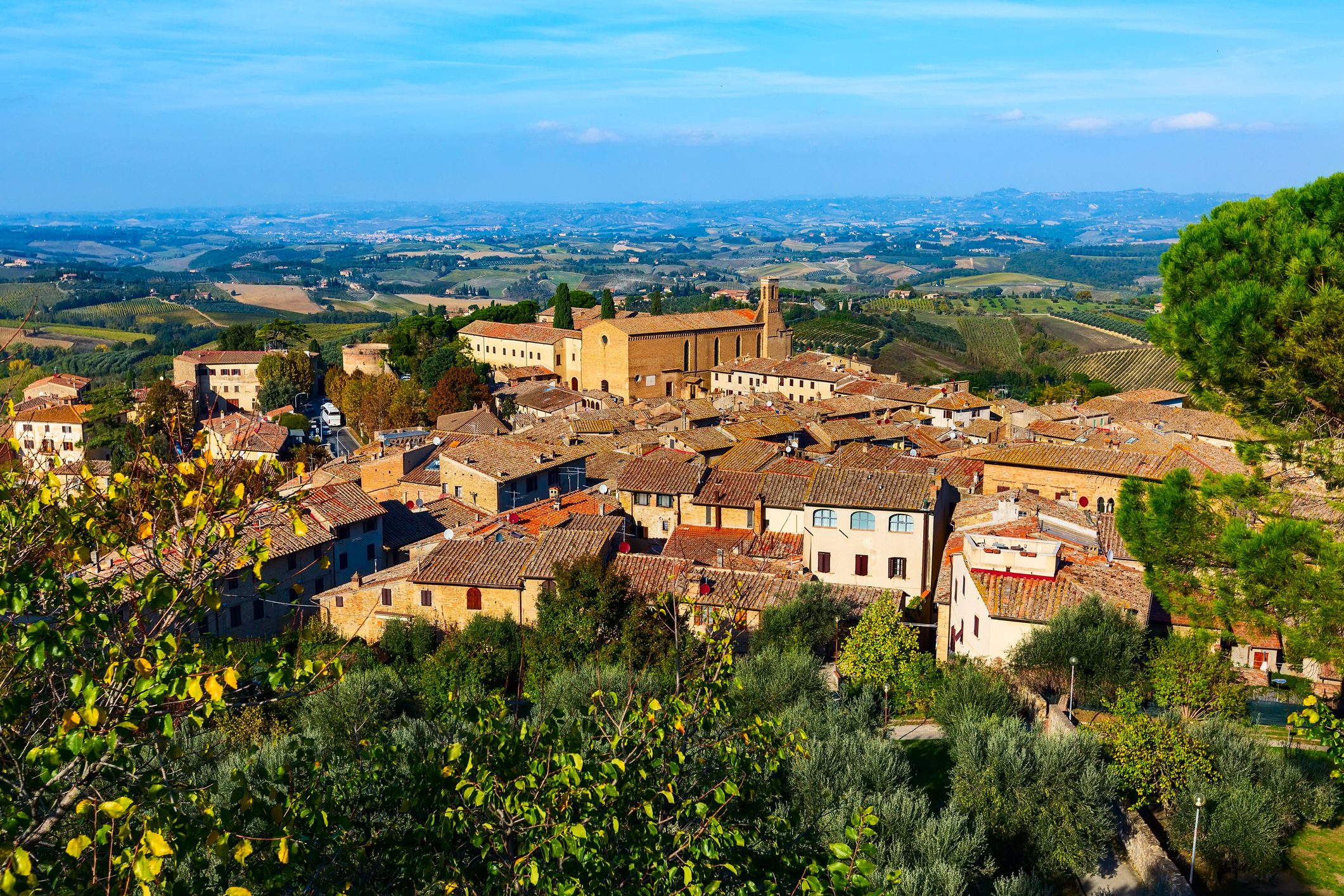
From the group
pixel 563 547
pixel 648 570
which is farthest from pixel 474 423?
pixel 648 570

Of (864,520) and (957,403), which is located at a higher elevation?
(864,520)

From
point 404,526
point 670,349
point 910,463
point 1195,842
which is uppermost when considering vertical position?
point 670,349

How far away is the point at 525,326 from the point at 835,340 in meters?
30.4

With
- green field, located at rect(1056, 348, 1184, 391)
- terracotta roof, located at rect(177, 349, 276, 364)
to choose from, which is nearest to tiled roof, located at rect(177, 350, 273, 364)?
terracotta roof, located at rect(177, 349, 276, 364)

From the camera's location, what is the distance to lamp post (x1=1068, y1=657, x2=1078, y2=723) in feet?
51.4

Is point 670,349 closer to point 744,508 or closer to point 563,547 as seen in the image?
point 744,508

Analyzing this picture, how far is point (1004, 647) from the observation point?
16.9 metres

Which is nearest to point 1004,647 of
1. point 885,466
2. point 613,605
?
point 613,605

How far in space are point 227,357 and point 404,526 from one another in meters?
40.1

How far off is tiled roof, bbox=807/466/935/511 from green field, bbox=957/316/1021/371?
71318 mm

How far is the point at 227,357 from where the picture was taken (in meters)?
63.0

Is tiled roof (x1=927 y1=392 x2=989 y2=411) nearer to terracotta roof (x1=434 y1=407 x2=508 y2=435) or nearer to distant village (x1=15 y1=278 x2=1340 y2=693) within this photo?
distant village (x1=15 y1=278 x2=1340 y2=693)

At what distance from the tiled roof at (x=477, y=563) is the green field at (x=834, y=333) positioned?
6613cm

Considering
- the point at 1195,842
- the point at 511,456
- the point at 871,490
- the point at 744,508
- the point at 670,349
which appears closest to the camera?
the point at 1195,842
